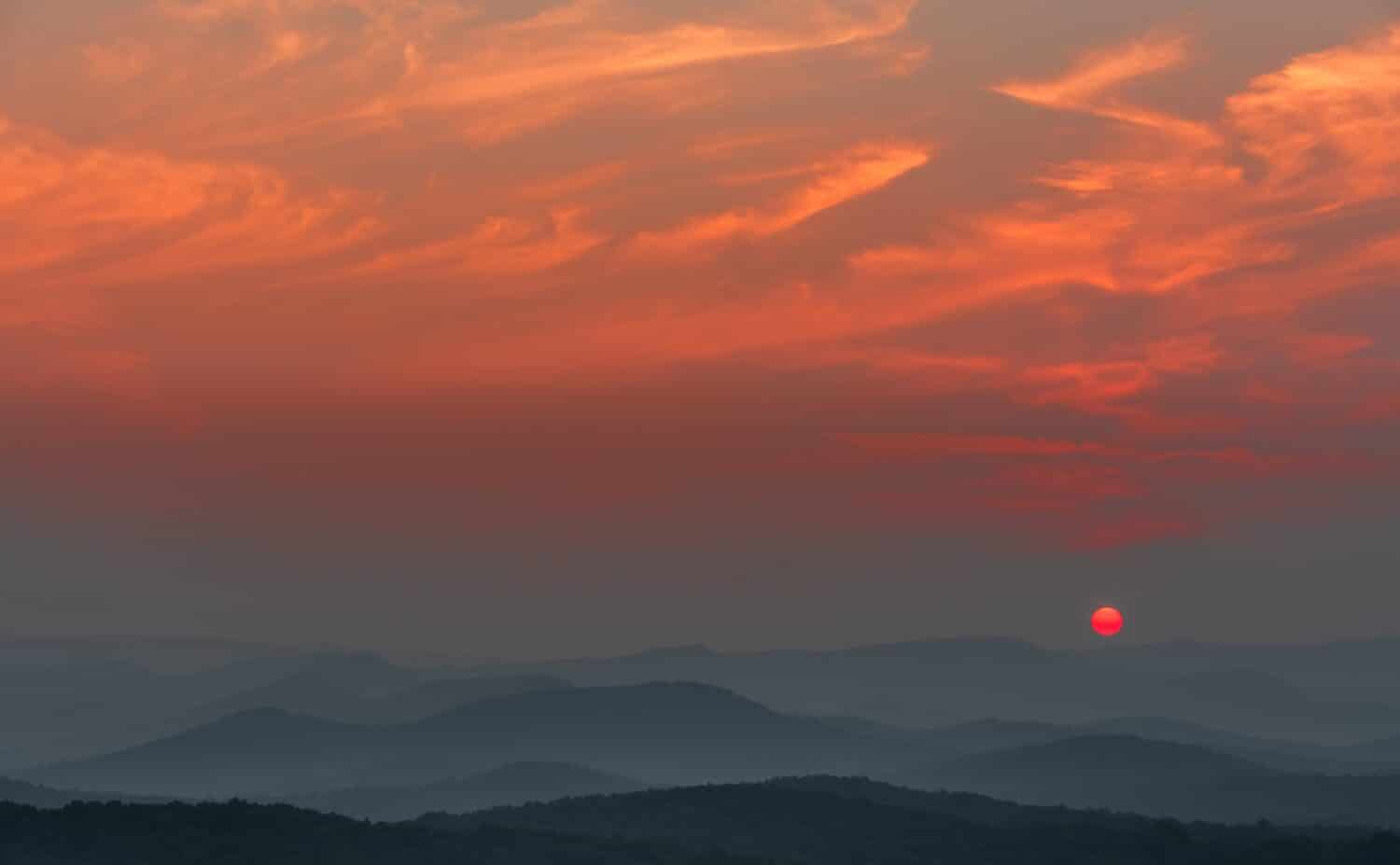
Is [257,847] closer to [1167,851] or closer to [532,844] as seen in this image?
[532,844]

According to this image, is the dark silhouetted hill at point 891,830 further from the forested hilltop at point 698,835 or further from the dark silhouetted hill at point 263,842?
the dark silhouetted hill at point 263,842

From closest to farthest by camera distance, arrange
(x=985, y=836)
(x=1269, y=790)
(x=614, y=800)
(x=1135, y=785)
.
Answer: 1. (x=985, y=836)
2. (x=614, y=800)
3. (x=1269, y=790)
4. (x=1135, y=785)

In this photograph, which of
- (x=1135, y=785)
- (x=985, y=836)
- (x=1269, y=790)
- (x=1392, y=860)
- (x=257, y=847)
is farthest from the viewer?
(x=1135, y=785)

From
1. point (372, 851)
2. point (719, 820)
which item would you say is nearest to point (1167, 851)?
point (719, 820)

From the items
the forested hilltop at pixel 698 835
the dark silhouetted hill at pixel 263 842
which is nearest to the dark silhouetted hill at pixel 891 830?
the forested hilltop at pixel 698 835

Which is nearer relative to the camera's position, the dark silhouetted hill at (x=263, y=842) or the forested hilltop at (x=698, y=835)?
the dark silhouetted hill at (x=263, y=842)

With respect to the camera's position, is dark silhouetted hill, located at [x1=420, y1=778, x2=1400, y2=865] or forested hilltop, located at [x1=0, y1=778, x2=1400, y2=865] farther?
dark silhouetted hill, located at [x1=420, y1=778, x2=1400, y2=865]

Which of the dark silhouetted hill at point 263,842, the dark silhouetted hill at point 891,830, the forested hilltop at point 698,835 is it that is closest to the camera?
the dark silhouetted hill at point 263,842

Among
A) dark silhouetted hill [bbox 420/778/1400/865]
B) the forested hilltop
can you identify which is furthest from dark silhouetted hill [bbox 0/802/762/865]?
dark silhouetted hill [bbox 420/778/1400/865]

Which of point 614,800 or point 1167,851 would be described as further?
point 614,800

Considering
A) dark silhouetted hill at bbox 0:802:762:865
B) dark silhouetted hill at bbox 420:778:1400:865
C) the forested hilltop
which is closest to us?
dark silhouetted hill at bbox 0:802:762:865

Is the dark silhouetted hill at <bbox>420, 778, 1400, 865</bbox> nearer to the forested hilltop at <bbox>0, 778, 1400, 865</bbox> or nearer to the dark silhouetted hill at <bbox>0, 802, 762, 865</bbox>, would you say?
the forested hilltop at <bbox>0, 778, 1400, 865</bbox>
